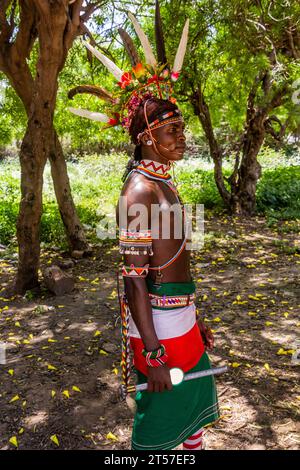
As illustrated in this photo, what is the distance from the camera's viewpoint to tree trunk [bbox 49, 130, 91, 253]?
7.73 m

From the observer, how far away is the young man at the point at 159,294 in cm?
200

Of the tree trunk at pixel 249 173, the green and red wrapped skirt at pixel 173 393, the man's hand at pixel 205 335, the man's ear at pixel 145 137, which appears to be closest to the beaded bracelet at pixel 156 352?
the green and red wrapped skirt at pixel 173 393

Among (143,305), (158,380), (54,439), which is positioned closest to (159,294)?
(143,305)

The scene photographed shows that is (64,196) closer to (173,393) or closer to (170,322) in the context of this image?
(170,322)

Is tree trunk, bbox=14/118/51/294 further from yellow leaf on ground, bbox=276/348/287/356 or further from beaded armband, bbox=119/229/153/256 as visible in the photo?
beaded armband, bbox=119/229/153/256

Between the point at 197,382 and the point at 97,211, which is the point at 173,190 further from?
the point at 97,211

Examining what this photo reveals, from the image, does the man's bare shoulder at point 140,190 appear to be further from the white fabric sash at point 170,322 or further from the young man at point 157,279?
the white fabric sash at point 170,322

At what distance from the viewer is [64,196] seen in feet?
25.7

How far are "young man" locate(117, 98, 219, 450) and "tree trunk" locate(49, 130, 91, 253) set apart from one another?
5.72m

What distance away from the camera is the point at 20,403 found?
361 cm

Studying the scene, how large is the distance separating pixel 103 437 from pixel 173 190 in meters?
2.01

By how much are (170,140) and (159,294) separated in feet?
2.55

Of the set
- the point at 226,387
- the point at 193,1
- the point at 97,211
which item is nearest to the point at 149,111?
the point at 226,387

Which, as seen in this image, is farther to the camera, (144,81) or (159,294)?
(144,81)
